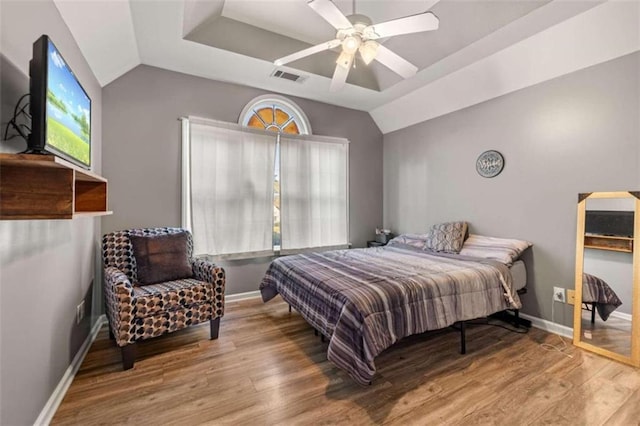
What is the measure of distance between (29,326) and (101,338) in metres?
1.37

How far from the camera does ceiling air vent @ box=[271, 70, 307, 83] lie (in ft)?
10.6

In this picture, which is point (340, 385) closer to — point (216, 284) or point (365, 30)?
point (216, 284)

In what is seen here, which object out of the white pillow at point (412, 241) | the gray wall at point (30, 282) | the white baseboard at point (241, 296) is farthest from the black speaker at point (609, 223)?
the gray wall at point (30, 282)

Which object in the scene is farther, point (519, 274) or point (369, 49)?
Answer: point (519, 274)

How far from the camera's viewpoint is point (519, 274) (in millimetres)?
2783

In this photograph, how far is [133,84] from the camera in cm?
300

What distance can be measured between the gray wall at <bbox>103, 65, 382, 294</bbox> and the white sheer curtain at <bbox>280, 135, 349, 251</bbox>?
0.64m

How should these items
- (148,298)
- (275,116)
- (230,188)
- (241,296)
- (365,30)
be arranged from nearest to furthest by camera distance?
(365,30) → (148,298) → (230,188) → (241,296) → (275,116)

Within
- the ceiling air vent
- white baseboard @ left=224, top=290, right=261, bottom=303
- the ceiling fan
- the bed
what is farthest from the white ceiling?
white baseboard @ left=224, top=290, right=261, bottom=303

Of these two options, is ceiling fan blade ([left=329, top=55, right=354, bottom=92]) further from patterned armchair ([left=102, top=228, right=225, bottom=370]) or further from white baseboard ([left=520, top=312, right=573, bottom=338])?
white baseboard ([left=520, top=312, right=573, bottom=338])

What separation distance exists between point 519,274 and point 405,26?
2.49 meters

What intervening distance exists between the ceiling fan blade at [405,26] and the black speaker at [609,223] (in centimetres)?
209

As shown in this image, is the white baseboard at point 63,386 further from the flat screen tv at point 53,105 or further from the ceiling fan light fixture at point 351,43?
the ceiling fan light fixture at point 351,43

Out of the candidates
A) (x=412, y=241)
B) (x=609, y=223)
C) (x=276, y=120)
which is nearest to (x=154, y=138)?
(x=276, y=120)
